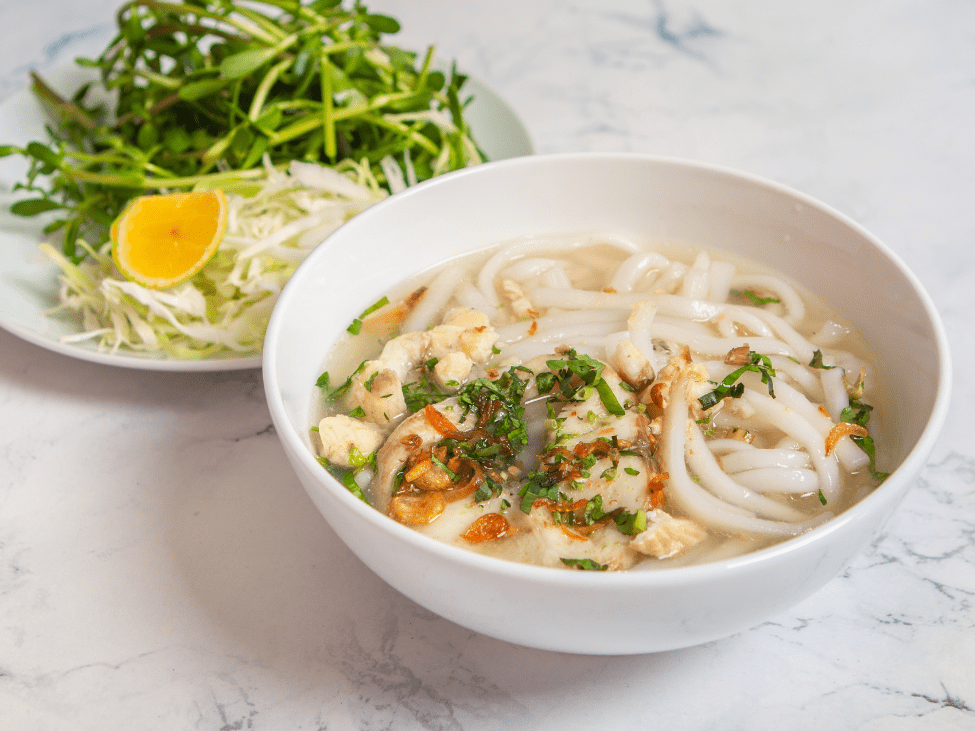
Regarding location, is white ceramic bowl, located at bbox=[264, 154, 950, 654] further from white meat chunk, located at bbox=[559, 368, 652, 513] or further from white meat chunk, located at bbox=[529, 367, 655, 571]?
white meat chunk, located at bbox=[559, 368, 652, 513]

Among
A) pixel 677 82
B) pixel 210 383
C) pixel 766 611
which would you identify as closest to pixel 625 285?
pixel 766 611

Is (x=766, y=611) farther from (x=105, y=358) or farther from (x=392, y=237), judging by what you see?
(x=105, y=358)

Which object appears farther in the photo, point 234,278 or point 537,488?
point 234,278

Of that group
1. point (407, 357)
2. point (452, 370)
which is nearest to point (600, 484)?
point (452, 370)

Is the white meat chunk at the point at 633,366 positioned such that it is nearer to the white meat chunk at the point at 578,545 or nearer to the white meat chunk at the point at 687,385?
the white meat chunk at the point at 687,385

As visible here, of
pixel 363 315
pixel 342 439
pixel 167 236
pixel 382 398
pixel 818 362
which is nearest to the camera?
pixel 342 439

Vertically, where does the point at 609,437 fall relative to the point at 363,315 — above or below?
above

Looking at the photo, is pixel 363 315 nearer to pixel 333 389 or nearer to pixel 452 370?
pixel 333 389
